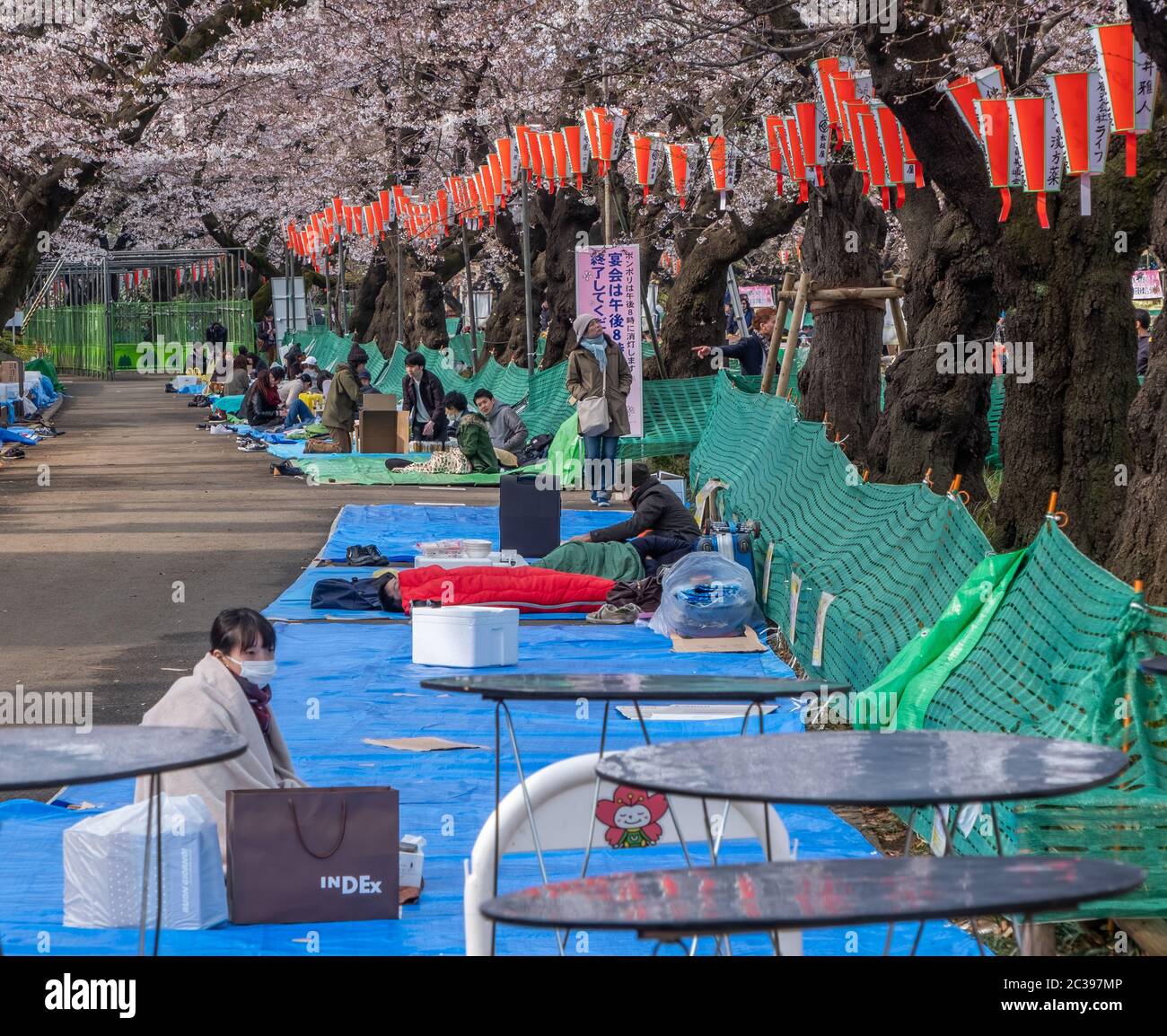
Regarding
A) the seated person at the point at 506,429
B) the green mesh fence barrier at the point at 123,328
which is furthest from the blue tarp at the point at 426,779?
the green mesh fence barrier at the point at 123,328

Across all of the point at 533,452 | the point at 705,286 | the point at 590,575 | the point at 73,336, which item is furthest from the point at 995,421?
the point at 73,336

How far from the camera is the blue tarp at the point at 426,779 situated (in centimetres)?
556

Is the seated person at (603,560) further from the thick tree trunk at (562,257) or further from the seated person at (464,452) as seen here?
the thick tree trunk at (562,257)

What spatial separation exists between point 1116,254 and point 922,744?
7.58m

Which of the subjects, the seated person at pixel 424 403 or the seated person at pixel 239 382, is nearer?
the seated person at pixel 424 403

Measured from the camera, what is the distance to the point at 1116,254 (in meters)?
10.8

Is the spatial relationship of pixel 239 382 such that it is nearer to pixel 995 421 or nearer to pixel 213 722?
pixel 995 421

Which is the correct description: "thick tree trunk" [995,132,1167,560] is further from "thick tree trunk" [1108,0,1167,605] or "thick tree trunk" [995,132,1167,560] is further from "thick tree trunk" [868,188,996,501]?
"thick tree trunk" [1108,0,1167,605]

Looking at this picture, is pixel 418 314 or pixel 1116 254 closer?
pixel 1116 254

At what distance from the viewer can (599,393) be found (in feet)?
61.3

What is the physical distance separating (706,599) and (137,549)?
21.1 feet

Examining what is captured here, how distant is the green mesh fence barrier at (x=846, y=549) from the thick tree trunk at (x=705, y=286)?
9285mm
